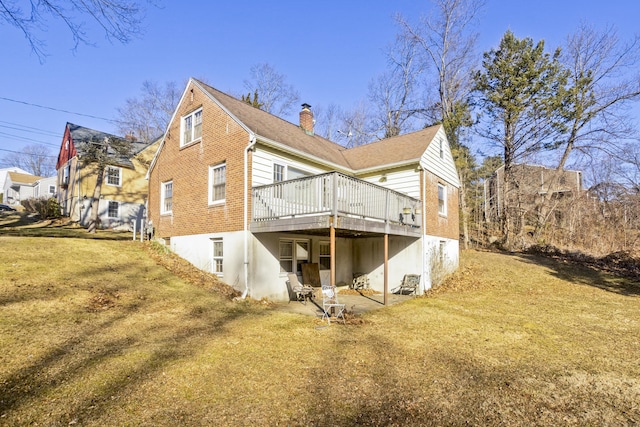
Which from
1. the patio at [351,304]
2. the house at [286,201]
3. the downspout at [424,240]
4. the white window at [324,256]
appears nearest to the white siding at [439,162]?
the house at [286,201]

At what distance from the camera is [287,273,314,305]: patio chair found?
38.1 feet

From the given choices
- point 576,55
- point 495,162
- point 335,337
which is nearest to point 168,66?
point 335,337

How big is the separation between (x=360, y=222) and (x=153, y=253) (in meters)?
8.92

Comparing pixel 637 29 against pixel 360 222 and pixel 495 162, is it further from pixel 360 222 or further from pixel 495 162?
pixel 360 222

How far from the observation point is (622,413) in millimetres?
4363

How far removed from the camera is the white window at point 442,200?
53.1ft

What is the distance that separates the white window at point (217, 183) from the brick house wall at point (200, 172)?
162 millimetres

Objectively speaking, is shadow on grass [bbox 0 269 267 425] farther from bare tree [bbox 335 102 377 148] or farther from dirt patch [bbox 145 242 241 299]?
bare tree [bbox 335 102 377 148]

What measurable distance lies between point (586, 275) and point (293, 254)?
45.3ft

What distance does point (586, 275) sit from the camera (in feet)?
53.8

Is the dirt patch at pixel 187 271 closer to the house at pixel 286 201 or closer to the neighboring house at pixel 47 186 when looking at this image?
the house at pixel 286 201

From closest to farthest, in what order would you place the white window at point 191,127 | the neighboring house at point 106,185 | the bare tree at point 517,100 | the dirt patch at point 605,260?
the white window at point 191,127 < the dirt patch at point 605,260 < the bare tree at point 517,100 < the neighboring house at point 106,185

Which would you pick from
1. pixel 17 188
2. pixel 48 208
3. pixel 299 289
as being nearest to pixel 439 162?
pixel 299 289

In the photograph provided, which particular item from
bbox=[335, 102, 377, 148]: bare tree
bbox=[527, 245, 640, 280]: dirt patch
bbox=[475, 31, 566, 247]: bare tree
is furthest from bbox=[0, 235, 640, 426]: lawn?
bbox=[335, 102, 377, 148]: bare tree
